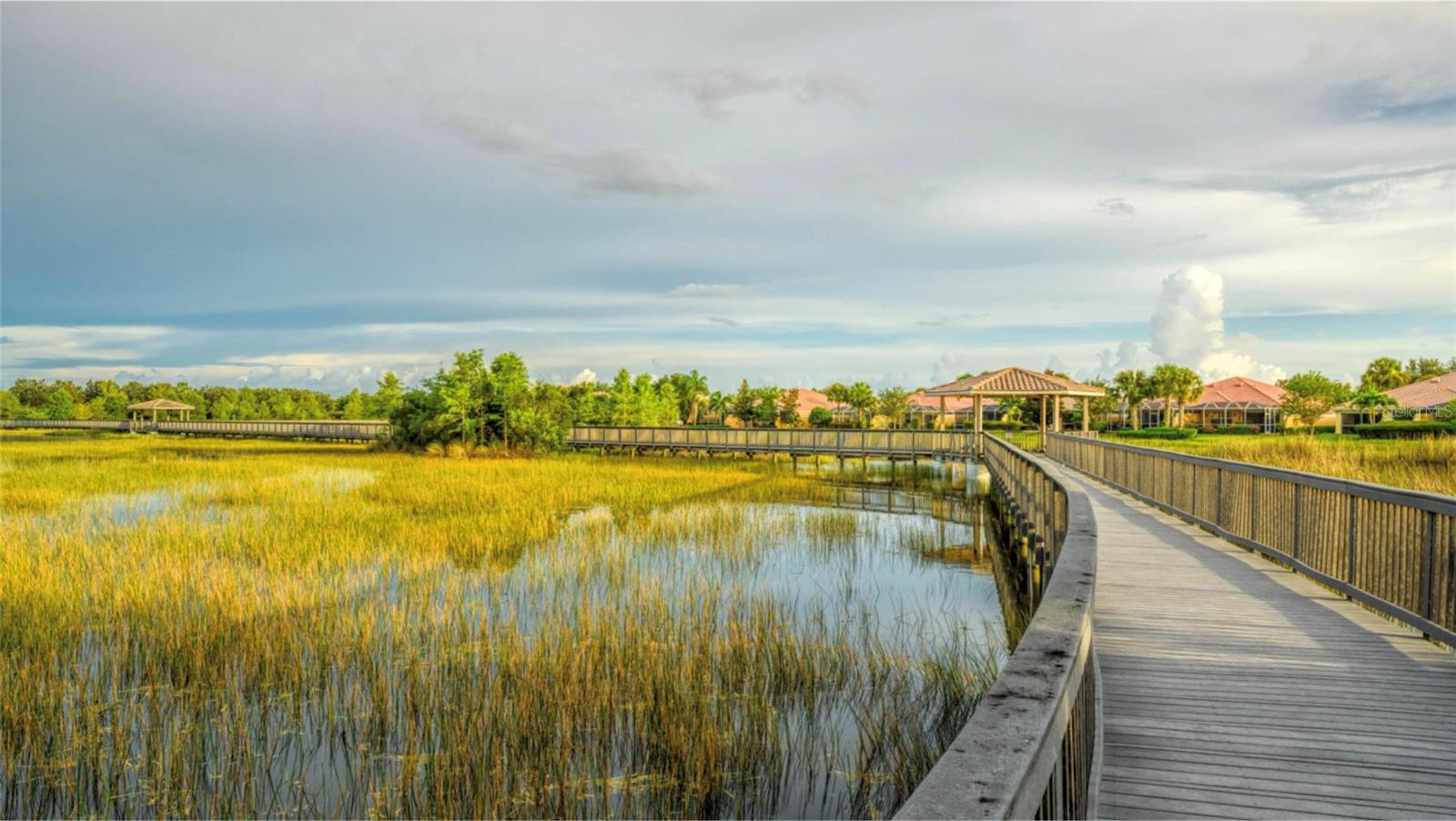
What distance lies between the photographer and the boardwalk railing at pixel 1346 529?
16.8 ft

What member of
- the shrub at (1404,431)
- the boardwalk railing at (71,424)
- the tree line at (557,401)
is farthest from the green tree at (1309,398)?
the boardwalk railing at (71,424)

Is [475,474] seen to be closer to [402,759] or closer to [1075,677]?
[402,759]

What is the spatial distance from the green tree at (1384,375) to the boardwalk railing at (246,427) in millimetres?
77415

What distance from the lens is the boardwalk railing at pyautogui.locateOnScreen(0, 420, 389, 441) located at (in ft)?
156

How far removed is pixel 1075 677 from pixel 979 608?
8.20 meters

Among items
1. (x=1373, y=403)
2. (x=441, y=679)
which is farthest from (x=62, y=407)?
(x=1373, y=403)

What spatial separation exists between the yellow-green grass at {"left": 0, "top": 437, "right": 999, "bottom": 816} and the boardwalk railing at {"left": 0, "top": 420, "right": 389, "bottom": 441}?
3237 centimetres

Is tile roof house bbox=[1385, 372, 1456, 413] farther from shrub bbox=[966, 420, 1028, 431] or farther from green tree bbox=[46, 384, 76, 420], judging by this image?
green tree bbox=[46, 384, 76, 420]

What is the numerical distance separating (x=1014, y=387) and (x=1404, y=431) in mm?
21177

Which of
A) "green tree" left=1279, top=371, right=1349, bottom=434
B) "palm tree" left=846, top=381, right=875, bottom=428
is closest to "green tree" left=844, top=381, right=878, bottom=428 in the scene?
"palm tree" left=846, top=381, right=875, bottom=428

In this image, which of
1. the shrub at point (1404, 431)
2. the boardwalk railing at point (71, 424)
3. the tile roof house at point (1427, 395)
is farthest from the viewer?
the boardwalk railing at point (71, 424)

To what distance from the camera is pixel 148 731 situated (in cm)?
571

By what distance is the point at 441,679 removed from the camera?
22.1 feet

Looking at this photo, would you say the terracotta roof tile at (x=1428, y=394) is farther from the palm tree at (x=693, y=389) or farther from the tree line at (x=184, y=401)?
the tree line at (x=184, y=401)
